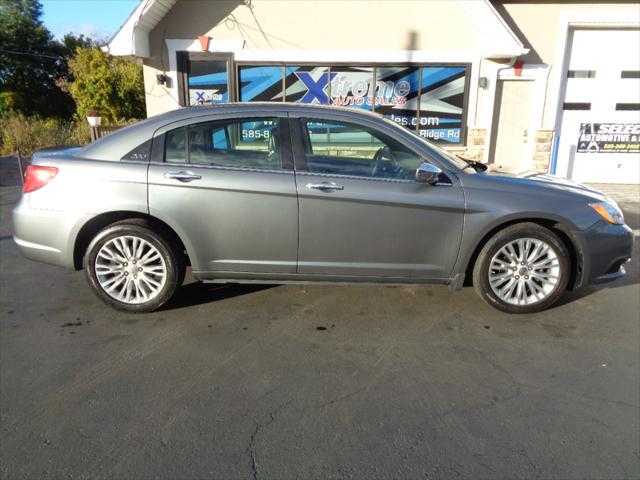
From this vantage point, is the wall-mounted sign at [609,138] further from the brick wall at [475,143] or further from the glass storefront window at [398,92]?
the glass storefront window at [398,92]

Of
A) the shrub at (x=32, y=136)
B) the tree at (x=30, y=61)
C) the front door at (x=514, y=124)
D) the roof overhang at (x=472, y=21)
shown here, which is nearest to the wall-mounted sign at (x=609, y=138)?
the front door at (x=514, y=124)

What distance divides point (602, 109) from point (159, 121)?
1031 centimetres

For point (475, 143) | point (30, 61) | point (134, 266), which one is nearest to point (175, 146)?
point (134, 266)

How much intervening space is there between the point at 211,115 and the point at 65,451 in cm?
264

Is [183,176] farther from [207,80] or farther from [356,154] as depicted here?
[207,80]

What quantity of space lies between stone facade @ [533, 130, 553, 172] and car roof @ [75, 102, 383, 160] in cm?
767

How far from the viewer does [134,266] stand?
3893 mm

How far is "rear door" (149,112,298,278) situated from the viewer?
12.3 ft

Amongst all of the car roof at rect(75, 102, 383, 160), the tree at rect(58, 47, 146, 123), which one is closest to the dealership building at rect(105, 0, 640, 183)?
the car roof at rect(75, 102, 383, 160)

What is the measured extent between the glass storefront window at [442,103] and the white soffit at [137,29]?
5.47m

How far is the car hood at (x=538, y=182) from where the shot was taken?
12.8ft

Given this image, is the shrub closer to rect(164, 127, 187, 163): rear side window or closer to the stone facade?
rect(164, 127, 187, 163): rear side window

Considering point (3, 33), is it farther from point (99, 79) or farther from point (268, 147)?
point (268, 147)

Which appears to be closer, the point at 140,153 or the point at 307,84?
the point at 140,153
